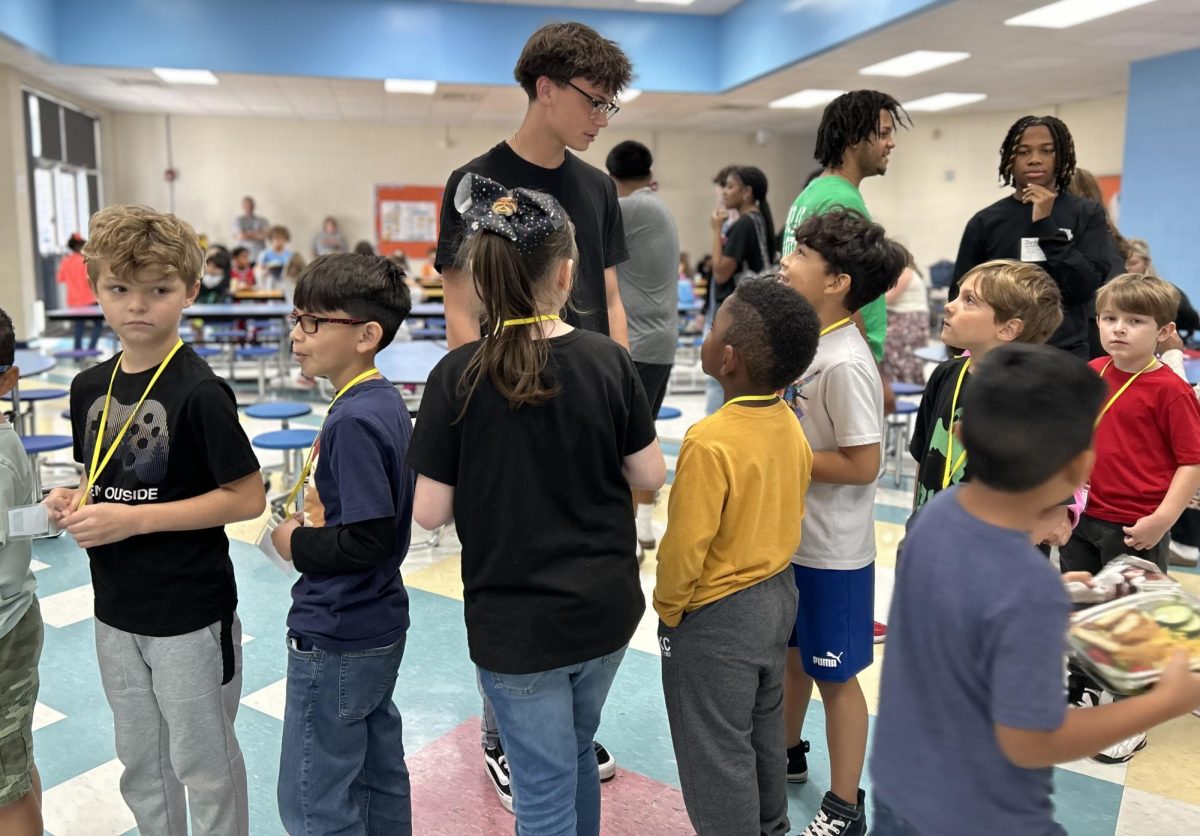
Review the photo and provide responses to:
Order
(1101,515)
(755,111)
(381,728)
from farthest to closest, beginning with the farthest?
(755,111), (1101,515), (381,728)

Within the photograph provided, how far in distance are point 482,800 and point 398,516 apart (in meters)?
0.91

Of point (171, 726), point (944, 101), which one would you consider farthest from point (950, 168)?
point (171, 726)

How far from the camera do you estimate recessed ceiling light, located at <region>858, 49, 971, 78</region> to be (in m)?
9.25

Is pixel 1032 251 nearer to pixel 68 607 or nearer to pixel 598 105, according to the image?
pixel 598 105

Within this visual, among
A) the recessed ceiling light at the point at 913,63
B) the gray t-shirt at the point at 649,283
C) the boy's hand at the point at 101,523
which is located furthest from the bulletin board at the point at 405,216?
the boy's hand at the point at 101,523

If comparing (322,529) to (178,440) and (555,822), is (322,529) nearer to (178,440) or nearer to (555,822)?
(178,440)

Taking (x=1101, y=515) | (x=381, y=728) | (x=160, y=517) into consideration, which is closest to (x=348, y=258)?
(x=160, y=517)

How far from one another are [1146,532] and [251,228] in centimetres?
1406

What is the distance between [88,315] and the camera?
6.99 m

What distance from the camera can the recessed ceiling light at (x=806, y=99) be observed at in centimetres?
1141

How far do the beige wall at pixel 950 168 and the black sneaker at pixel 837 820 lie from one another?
12840 millimetres

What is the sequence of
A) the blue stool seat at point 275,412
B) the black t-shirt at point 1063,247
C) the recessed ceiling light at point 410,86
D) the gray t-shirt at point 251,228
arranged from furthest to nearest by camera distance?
1. the gray t-shirt at point 251,228
2. the recessed ceiling light at point 410,86
3. the blue stool seat at point 275,412
4. the black t-shirt at point 1063,247

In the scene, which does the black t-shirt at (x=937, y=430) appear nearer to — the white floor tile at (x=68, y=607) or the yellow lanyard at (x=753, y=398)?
the yellow lanyard at (x=753, y=398)

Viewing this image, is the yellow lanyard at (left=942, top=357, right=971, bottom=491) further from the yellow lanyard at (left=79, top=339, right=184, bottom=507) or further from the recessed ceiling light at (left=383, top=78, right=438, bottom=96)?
the recessed ceiling light at (left=383, top=78, right=438, bottom=96)
